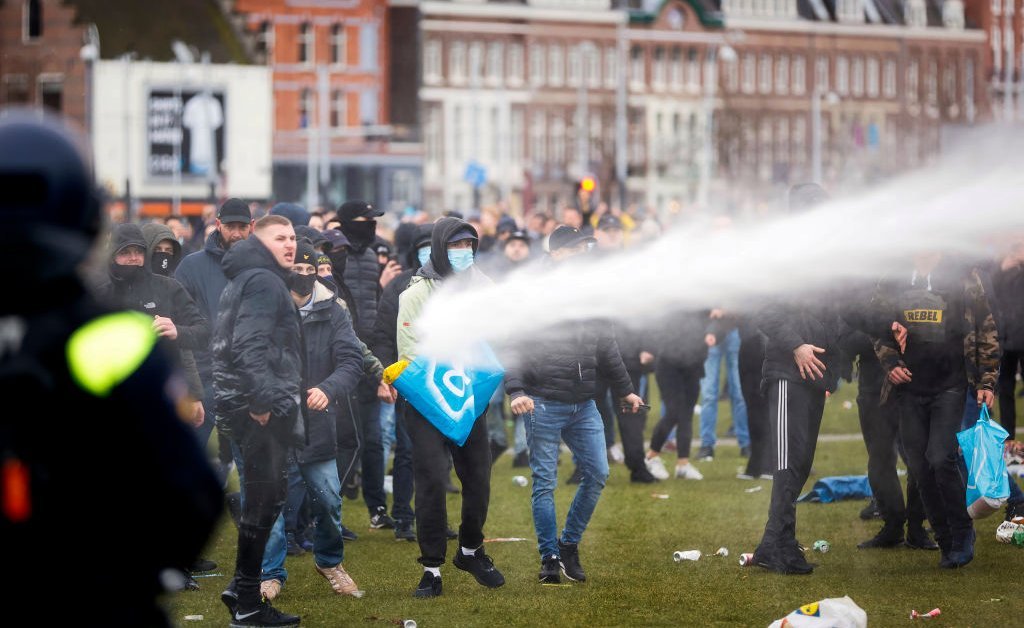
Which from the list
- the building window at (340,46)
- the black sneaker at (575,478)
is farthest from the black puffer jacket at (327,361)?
the building window at (340,46)

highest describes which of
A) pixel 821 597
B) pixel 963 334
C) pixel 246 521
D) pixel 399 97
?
pixel 399 97

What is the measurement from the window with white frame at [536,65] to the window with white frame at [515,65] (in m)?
0.60

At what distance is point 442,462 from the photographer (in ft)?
28.8

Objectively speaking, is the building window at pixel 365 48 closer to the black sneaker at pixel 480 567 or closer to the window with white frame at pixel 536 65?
the window with white frame at pixel 536 65

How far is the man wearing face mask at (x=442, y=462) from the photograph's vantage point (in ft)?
28.7

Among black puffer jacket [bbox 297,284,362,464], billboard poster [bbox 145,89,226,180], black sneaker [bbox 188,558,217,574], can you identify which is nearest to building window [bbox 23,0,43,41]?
billboard poster [bbox 145,89,226,180]

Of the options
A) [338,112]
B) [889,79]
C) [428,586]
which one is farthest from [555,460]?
[889,79]

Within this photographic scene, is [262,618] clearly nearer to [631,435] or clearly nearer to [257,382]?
[257,382]

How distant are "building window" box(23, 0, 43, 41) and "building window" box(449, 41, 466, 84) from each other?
28499 mm

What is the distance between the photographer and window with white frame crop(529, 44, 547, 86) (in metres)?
86.4

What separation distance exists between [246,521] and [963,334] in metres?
4.40

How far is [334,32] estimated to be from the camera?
78.8 metres

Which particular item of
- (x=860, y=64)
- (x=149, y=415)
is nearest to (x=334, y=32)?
(x=860, y=64)

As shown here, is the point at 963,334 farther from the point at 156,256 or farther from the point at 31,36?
the point at 31,36
